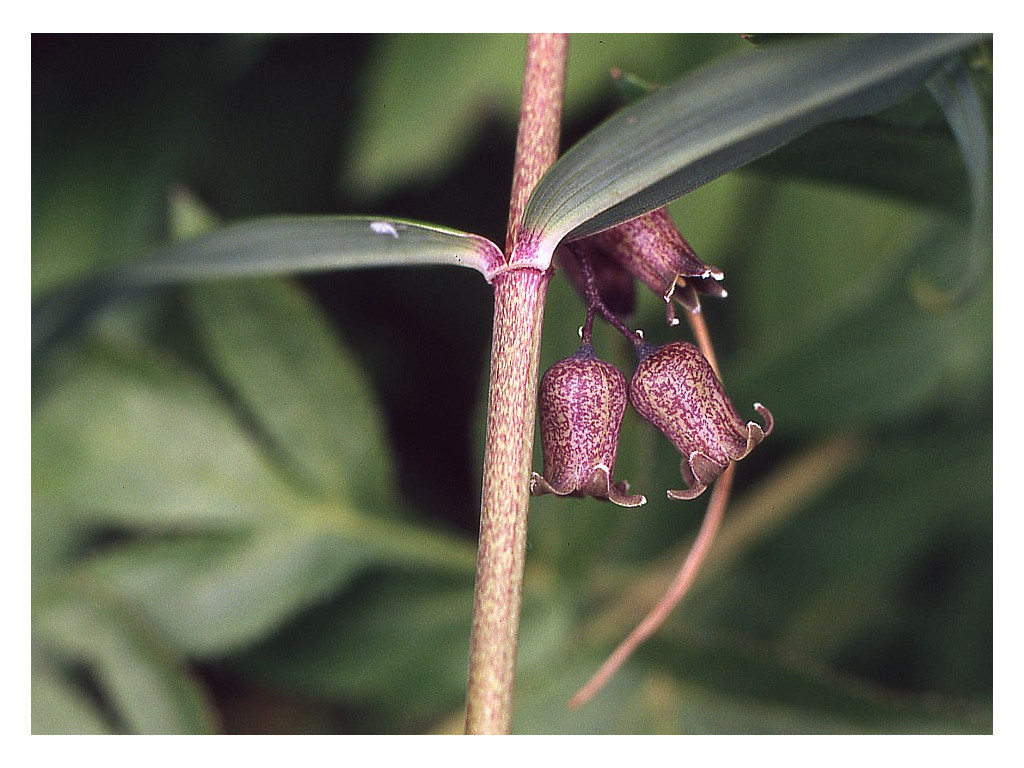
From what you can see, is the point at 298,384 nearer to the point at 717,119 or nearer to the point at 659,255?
the point at 659,255

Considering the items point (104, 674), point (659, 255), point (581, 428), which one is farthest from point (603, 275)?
point (104, 674)

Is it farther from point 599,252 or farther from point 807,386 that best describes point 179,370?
point 807,386

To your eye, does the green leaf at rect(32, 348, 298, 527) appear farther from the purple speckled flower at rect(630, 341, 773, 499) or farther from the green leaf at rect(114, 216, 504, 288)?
the purple speckled flower at rect(630, 341, 773, 499)

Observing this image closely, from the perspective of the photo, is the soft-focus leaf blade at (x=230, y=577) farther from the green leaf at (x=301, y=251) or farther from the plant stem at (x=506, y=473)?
the plant stem at (x=506, y=473)

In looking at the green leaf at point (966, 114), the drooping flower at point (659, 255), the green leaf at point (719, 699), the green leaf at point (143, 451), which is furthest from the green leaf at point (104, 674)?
the green leaf at point (966, 114)

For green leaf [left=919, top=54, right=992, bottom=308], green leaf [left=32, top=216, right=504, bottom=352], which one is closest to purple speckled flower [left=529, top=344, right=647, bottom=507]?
green leaf [left=32, top=216, right=504, bottom=352]

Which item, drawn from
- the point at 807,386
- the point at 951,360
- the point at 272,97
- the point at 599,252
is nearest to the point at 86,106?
the point at 272,97
